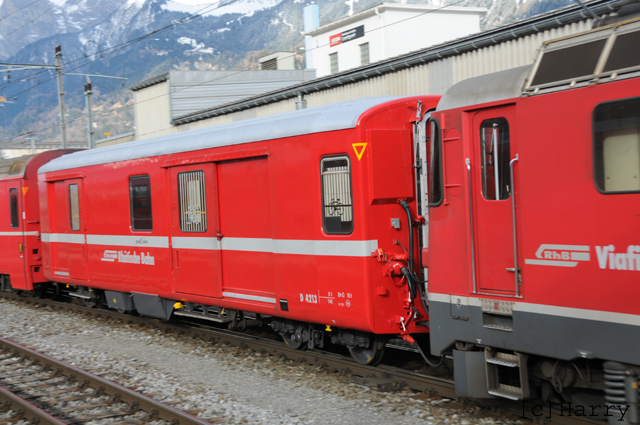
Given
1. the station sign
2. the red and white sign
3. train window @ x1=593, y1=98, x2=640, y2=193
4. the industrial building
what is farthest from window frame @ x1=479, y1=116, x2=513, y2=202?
the red and white sign

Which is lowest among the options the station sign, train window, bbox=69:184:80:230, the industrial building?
train window, bbox=69:184:80:230

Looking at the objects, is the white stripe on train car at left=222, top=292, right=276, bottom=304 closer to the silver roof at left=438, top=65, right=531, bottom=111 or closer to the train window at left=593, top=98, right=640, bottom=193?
the silver roof at left=438, top=65, right=531, bottom=111

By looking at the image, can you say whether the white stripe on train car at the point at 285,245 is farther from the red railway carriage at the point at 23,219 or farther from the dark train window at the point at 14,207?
the dark train window at the point at 14,207

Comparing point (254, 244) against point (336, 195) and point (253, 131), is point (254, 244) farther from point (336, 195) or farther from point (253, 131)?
point (336, 195)

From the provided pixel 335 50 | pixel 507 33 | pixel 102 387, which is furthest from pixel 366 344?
pixel 335 50

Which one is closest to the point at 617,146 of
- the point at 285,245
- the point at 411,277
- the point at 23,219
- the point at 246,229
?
the point at 411,277

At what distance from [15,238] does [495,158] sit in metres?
13.7

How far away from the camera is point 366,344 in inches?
295

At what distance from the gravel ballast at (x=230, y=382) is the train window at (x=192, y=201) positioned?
75.3 inches

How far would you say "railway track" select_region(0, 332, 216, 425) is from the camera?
6641 millimetres

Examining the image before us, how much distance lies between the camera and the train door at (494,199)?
5.52 meters

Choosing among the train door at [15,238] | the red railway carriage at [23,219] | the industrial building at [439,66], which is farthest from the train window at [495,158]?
the train door at [15,238]

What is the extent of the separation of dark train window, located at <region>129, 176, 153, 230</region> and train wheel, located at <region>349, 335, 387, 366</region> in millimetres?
4810

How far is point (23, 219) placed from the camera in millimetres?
15289
